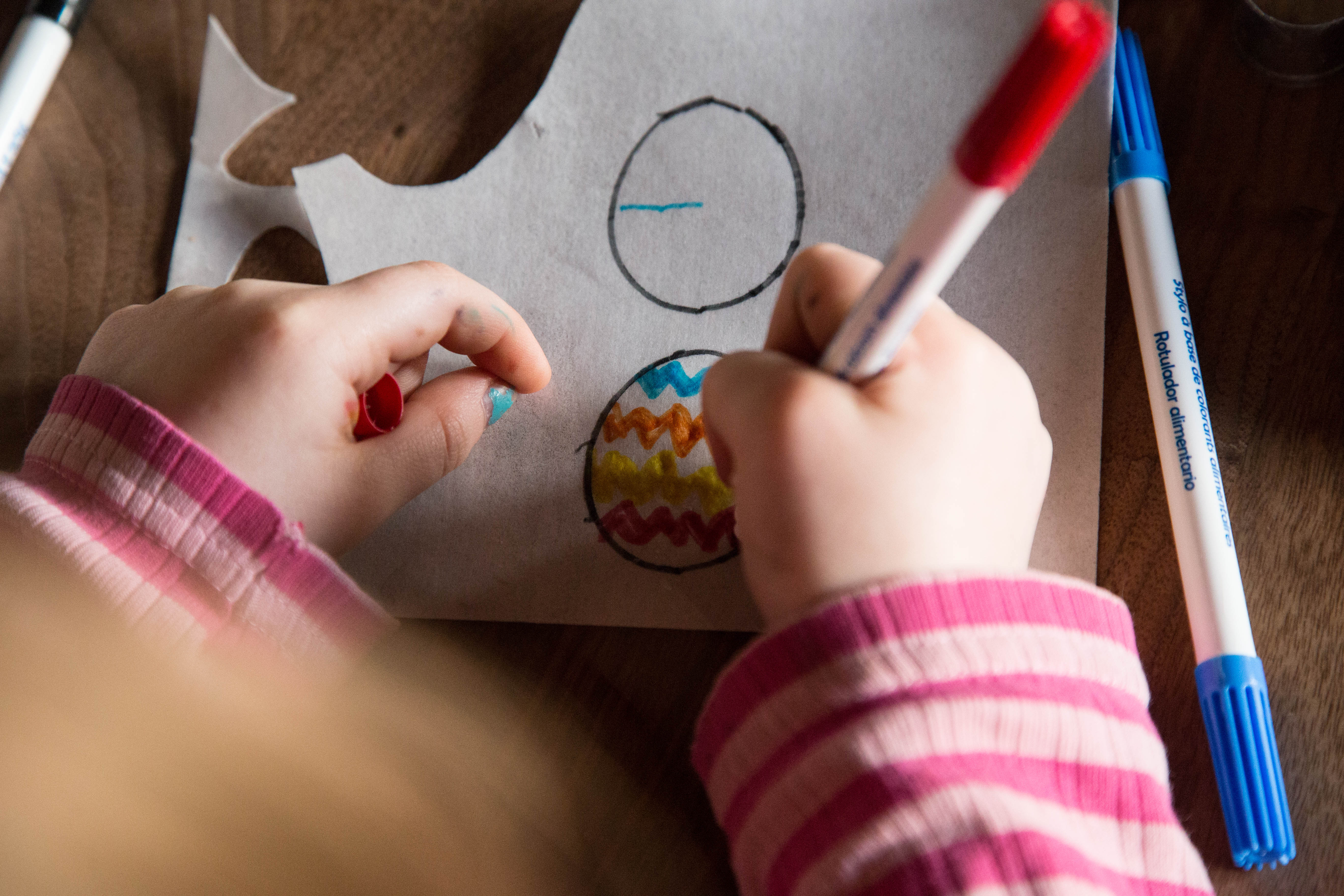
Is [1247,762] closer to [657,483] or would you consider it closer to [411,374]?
[657,483]

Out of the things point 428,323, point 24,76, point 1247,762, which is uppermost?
point 24,76

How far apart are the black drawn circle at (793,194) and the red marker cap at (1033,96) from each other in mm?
218

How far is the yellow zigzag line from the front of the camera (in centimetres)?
41

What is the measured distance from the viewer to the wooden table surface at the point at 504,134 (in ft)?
1.19

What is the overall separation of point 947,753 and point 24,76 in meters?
0.57

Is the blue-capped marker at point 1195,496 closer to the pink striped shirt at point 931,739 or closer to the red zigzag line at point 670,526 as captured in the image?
the pink striped shirt at point 931,739

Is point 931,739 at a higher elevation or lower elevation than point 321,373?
lower

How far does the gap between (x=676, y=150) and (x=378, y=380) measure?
0.64 ft

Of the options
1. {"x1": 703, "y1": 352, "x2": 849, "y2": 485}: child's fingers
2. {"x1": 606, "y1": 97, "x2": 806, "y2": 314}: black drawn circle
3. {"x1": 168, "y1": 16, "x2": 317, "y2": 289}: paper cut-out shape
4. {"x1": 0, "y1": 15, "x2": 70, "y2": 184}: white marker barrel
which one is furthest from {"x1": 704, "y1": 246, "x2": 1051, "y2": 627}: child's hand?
{"x1": 0, "y1": 15, "x2": 70, "y2": 184}: white marker barrel

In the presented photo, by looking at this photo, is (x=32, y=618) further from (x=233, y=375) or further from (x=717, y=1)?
(x=717, y=1)

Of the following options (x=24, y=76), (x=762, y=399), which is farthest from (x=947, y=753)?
(x=24, y=76)

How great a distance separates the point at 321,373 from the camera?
0.36 m

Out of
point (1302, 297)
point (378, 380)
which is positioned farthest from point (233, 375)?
point (1302, 297)

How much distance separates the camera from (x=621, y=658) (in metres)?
0.40
